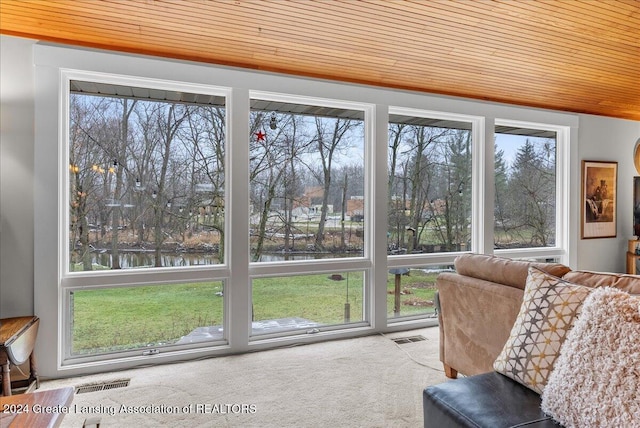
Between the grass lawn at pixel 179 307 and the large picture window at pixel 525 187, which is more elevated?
the large picture window at pixel 525 187

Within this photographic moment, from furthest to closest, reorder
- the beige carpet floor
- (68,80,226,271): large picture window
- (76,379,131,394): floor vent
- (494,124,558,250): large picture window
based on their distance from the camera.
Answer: (494,124,558,250): large picture window, (68,80,226,271): large picture window, (76,379,131,394): floor vent, the beige carpet floor

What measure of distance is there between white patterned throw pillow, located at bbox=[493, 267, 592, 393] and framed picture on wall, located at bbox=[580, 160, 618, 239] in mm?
3965

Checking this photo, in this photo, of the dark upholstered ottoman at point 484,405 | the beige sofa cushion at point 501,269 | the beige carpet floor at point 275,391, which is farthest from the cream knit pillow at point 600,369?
the beige carpet floor at point 275,391

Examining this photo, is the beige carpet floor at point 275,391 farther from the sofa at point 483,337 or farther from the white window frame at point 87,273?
the sofa at point 483,337

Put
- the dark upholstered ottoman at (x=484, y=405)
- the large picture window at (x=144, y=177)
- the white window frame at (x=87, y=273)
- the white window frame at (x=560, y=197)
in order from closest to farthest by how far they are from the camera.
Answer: the dark upholstered ottoman at (x=484, y=405)
the white window frame at (x=87, y=273)
the large picture window at (x=144, y=177)
the white window frame at (x=560, y=197)

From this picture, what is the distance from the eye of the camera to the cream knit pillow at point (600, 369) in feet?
3.72

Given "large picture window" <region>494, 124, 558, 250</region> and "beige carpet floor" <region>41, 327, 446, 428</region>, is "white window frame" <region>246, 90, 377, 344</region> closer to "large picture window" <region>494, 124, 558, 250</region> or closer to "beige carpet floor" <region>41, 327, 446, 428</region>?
"beige carpet floor" <region>41, 327, 446, 428</region>

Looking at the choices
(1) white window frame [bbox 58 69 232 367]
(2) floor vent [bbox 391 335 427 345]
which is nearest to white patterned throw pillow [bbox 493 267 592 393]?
(2) floor vent [bbox 391 335 427 345]

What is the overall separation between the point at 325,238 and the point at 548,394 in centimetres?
246

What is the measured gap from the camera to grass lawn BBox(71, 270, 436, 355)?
2895 millimetres

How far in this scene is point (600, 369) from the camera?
122cm

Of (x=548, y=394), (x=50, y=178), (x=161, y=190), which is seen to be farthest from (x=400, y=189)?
(x=50, y=178)

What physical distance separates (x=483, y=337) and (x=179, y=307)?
2465 millimetres

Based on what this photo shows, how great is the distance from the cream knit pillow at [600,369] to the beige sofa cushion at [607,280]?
253 millimetres
